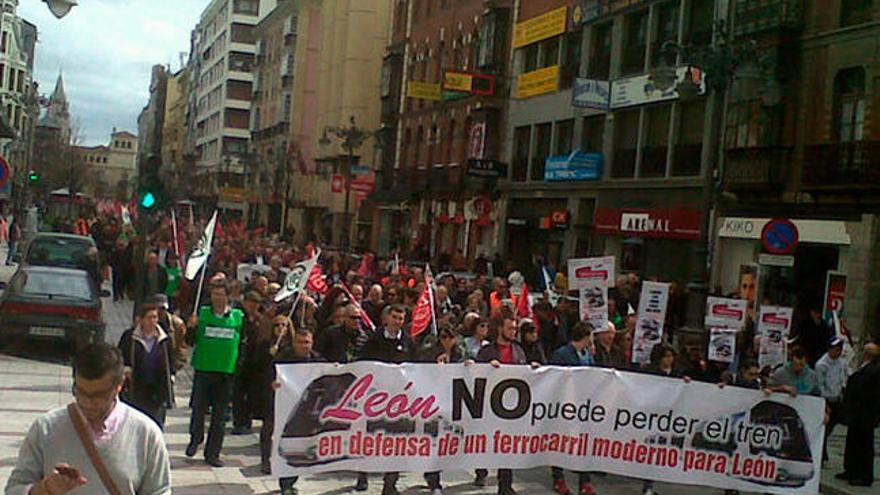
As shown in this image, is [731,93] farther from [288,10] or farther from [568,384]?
[288,10]

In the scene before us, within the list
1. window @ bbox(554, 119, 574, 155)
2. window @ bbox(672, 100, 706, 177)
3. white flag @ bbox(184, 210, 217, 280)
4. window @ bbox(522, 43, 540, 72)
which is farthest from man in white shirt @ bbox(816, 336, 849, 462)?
window @ bbox(522, 43, 540, 72)

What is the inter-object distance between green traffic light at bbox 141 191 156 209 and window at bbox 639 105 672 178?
18268 mm

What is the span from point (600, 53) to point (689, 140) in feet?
23.0

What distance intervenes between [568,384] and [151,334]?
150 inches

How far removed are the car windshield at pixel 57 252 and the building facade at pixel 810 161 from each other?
16.2 meters

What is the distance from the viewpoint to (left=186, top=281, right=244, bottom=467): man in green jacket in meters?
11.0

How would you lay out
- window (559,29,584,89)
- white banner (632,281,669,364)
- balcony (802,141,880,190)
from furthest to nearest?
window (559,29,584,89) → balcony (802,141,880,190) → white banner (632,281,669,364)

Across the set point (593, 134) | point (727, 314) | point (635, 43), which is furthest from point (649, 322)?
point (593, 134)

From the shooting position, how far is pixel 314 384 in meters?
9.70

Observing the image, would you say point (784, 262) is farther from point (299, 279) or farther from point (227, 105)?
point (227, 105)

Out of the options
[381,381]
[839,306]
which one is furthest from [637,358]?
[839,306]

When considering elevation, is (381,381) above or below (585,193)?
below

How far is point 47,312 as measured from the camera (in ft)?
57.1

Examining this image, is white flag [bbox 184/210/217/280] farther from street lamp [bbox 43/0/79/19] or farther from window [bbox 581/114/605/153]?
window [bbox 581/114/605/153]
